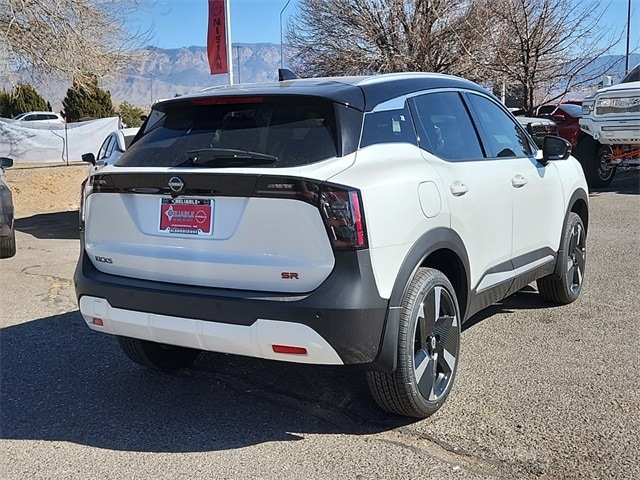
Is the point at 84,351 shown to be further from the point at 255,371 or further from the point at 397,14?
the point at 397,14

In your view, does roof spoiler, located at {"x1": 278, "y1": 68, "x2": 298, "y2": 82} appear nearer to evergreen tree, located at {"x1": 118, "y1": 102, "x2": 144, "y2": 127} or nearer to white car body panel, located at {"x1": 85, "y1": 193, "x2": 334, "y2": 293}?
white car body panel, located at {"x1": 85, "y1": 193, "x2": 334, "y2": 293}

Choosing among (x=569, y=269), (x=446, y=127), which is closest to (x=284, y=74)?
(x=446, y=127)

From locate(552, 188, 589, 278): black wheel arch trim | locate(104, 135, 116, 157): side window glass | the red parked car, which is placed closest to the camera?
locate(552, 188, 589, 278): black wheel arch trim

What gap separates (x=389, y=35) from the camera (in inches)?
802

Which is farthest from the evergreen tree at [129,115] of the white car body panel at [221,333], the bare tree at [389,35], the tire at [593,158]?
the white car body panel at [221,333]

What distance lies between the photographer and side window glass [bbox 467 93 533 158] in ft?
15.8

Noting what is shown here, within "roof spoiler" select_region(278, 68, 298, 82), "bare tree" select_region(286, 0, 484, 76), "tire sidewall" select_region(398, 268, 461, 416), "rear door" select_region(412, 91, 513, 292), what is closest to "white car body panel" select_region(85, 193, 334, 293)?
"tire sidewall" select_region(398, 268, 461, 416)

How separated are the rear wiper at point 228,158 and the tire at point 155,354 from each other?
139cm

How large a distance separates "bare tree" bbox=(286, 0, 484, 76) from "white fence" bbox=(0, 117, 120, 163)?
686 cm

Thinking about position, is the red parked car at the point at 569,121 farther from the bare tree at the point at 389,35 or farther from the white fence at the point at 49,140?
the white fence at the point at 49,140

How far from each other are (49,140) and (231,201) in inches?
825

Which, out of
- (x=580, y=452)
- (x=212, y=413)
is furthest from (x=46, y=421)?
(x=580, y=452)

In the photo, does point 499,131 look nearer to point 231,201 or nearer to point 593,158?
point 231,201

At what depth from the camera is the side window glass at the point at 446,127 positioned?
4102 millimetres
